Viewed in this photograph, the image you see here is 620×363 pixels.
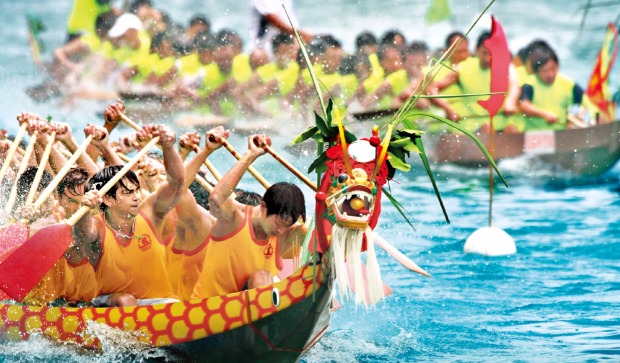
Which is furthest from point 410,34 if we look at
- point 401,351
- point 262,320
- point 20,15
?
point 262,320

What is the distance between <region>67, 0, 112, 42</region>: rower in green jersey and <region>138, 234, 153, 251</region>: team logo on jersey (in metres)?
8.19

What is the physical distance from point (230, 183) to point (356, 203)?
0.63 m

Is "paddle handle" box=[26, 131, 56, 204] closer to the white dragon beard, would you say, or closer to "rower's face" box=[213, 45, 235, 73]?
the white dragon beard

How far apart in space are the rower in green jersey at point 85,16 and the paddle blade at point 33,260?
8.28 meters

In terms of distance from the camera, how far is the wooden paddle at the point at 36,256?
429cm

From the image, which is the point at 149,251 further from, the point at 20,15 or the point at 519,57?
the point at 20,15

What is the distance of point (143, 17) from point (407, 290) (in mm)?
6660

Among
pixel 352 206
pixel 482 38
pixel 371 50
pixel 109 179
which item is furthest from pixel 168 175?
pixel 371 50

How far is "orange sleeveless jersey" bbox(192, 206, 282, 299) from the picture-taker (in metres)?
4.37

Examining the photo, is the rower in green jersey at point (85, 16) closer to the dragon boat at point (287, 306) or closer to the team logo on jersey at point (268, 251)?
the dragon boat at point (287, 306)

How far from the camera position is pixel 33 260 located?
14.3 ft

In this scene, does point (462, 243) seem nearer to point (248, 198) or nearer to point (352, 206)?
point (248, 198)

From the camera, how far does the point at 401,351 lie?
509 centimetres

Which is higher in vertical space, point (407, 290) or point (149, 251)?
point (149, 251)
